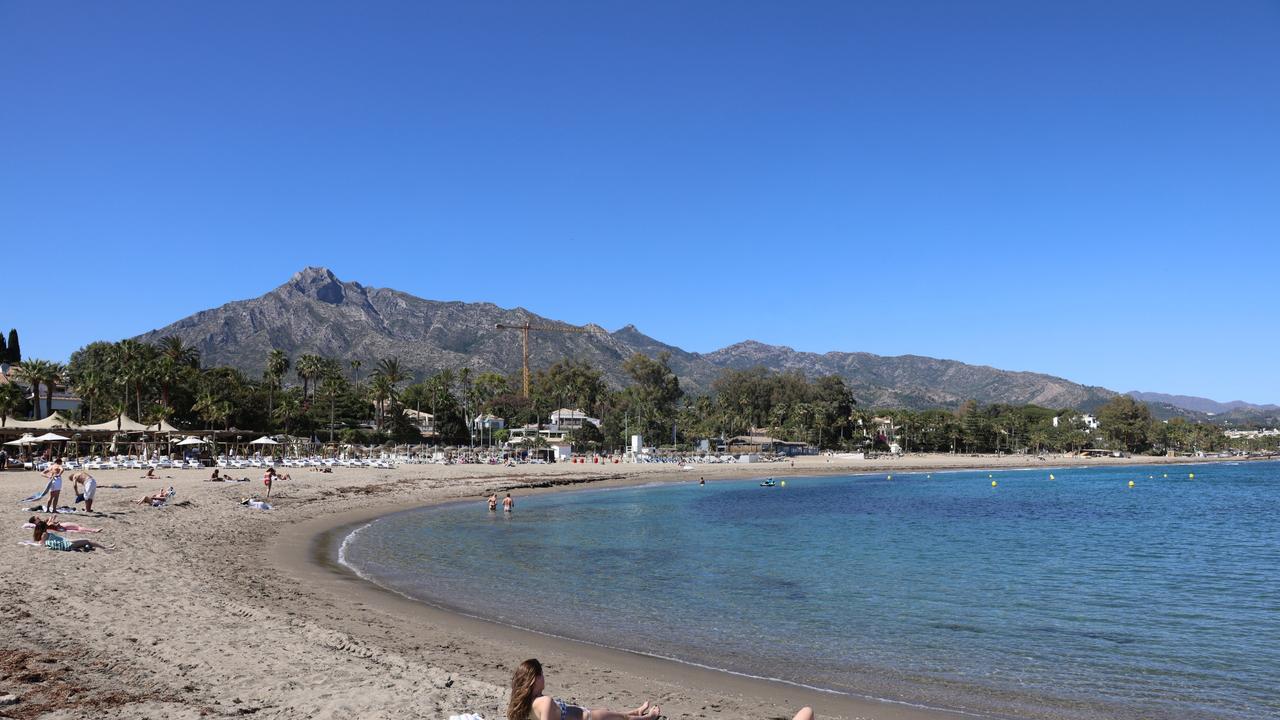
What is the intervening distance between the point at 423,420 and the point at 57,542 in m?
97.6

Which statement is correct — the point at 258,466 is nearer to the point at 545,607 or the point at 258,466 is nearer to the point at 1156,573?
the point at 545,607

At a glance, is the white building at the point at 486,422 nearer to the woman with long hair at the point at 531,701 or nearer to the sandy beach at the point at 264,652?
the sandy beach at the point at 264,652

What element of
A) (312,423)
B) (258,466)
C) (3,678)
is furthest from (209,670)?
(312,423)

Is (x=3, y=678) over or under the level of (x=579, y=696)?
over

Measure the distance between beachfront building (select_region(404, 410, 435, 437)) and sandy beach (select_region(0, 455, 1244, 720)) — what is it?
8698cm

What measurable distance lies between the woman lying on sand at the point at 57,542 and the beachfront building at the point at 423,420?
9009 cm

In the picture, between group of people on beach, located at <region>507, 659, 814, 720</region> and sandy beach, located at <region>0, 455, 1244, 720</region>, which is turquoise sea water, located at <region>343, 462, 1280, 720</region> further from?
group of people on beach, located at <region>507, 659, 814, 720</region>

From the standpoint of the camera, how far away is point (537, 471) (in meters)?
66.1

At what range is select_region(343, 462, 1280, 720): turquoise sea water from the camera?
1110 centimetres

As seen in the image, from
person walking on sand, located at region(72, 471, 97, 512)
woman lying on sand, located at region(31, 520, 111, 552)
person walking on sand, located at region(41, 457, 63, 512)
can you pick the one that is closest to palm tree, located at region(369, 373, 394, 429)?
person walking on sand, located at region(72, 471, 97, 512)

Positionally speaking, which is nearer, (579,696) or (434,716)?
(434,716)

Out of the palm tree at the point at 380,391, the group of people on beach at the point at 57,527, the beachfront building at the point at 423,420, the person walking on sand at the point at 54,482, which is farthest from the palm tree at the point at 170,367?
the person walking on sand at the point at 54,482

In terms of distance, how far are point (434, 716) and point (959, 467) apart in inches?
4499

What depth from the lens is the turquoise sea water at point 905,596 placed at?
11.1m
